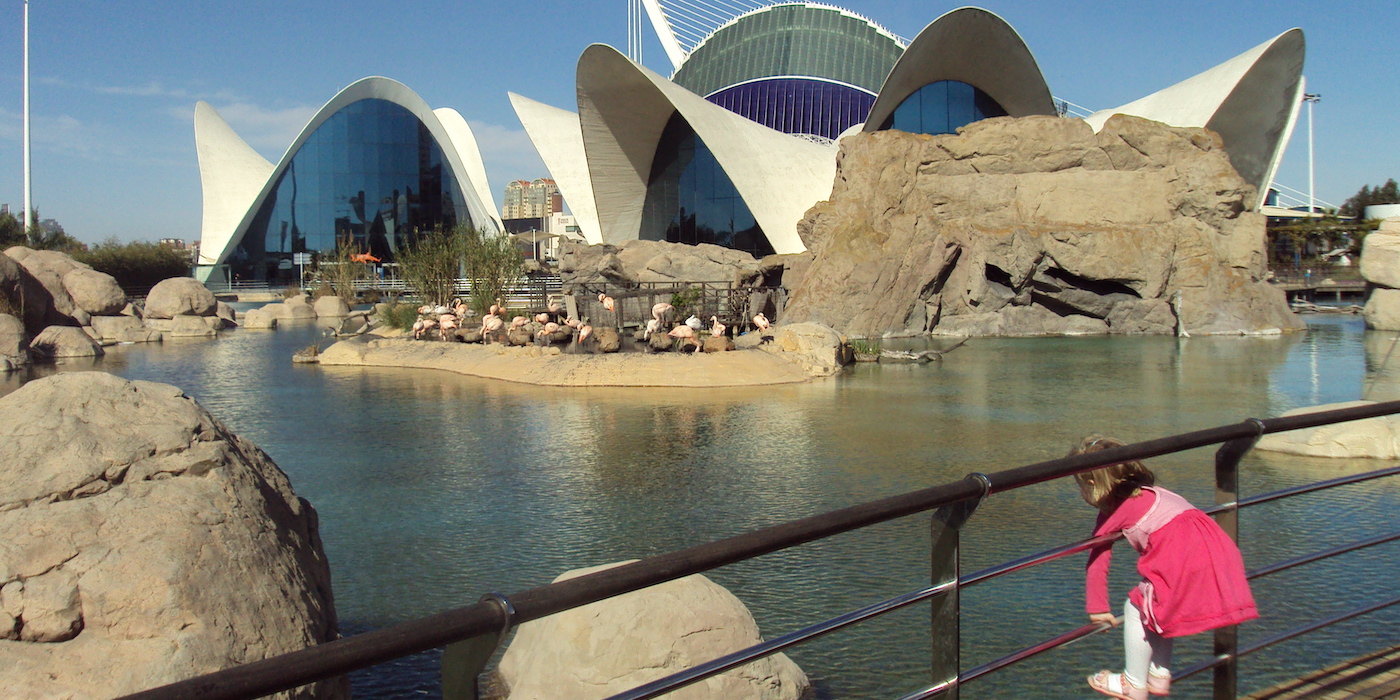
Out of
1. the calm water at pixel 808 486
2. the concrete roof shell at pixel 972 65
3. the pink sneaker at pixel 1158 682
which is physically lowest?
the calm water at pixel 808 486

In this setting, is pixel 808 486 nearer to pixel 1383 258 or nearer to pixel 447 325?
pixel 447 325

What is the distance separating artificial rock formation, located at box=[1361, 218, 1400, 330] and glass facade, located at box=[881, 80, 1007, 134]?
14.2 m

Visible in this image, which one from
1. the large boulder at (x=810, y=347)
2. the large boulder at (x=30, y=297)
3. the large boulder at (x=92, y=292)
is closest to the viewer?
the large boulder at (x=810, y=347)

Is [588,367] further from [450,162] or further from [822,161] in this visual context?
[450,162]

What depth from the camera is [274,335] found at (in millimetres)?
25453

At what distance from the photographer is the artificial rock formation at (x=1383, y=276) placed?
21453mm

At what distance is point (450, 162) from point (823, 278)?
1332 inches

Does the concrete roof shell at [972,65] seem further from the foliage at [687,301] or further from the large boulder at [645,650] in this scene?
the large boulder at [645,650]

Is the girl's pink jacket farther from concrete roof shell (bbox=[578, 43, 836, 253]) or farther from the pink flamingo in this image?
concrete roof shell (bbox=[578, 43, 836, 253])

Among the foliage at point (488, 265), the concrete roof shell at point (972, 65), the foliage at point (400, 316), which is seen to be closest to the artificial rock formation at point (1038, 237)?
the foliage at point (488, 265)

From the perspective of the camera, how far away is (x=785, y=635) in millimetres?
1964

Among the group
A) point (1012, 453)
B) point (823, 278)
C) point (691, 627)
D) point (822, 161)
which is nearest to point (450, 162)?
point (822, 161)

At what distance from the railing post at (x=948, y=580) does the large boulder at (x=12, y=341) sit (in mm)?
19049

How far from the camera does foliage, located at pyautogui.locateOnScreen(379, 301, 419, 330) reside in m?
22.4
